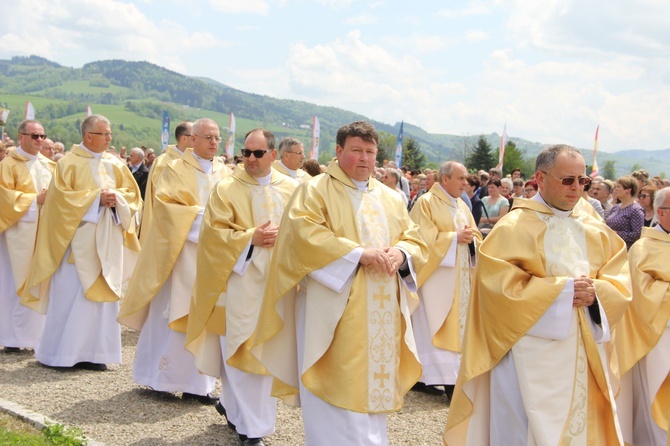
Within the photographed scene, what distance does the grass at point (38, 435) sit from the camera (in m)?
5.80

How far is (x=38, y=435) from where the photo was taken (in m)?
6.15

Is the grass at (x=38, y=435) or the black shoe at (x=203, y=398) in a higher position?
the grass at (x=38, y=435)

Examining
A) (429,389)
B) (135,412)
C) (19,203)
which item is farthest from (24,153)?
(429,389)

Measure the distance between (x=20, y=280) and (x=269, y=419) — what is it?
16.0ft

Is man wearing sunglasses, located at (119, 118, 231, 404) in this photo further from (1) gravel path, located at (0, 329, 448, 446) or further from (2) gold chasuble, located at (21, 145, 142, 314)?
(2) gold chasuble, located at (21, 145, 142, 314)

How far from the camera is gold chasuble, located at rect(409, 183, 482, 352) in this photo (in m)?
8.80

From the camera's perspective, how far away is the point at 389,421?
7500 millimetres

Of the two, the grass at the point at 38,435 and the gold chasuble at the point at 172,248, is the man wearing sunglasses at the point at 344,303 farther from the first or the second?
the gold chasuble at the point at 172,248

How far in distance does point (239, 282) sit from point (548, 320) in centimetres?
282

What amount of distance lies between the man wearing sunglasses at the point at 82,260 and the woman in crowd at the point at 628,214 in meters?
5.94

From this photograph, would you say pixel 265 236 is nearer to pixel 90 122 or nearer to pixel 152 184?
pixel 152 184

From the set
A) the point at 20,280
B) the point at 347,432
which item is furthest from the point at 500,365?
the point at 20,280

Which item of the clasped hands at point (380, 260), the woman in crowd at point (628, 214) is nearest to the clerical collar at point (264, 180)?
the clasped hands at point (380, 260)

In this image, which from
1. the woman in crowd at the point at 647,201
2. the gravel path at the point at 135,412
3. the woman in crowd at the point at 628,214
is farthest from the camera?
the woman in crowd at the point at 647,201
